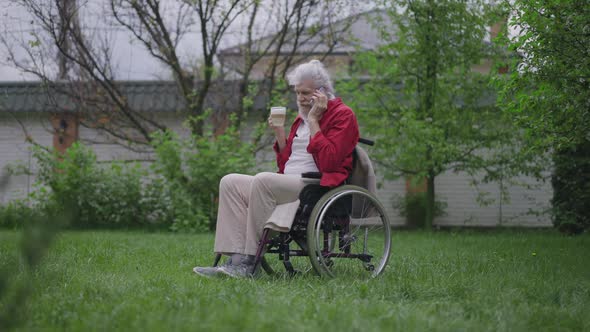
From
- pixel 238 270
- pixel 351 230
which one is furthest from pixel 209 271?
pixel 351 230

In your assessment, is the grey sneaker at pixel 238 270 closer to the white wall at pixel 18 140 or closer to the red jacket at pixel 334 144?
the red jacket at pixel 334 144

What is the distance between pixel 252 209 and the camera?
124 inches

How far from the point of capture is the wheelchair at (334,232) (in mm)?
3064

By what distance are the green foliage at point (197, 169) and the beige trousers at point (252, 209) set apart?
16.3ft

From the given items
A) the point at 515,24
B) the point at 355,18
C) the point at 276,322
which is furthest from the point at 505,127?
the point at 276,322

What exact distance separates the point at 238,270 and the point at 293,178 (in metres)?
0.56

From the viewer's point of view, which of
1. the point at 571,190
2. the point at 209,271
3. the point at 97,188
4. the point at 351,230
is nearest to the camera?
the point at 209,271

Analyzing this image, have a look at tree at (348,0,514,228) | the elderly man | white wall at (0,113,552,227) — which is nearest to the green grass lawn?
the elderly man

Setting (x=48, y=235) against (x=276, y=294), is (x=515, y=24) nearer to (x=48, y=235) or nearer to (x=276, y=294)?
(x=276, y=294)

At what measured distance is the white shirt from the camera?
3412 mm

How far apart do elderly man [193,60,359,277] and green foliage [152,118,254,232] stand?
4.84 metres

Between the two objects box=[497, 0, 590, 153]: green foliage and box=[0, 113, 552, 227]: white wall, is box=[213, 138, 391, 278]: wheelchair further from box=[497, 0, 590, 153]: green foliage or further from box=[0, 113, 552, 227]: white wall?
box=[0, 113, 552, 227]: white wall

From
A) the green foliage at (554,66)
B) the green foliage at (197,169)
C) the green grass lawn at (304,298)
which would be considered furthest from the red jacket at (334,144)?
the green foliage at (197,169)

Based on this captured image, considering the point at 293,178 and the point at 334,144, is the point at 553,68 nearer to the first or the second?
the point at 334,144
